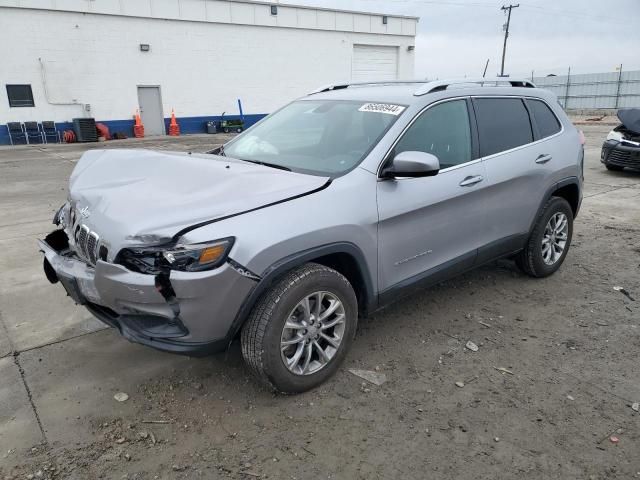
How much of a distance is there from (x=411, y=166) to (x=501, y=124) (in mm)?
1487

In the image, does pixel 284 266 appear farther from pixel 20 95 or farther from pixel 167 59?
pixel 167 59

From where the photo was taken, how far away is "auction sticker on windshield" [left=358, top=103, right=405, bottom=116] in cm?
345

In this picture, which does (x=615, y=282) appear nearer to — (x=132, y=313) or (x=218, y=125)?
(x=132, y=313)

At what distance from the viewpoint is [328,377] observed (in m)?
3.13

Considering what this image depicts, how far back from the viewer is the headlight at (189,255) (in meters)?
2.48

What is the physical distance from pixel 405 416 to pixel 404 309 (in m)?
1.41

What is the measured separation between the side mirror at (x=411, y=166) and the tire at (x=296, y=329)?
2.40 feet

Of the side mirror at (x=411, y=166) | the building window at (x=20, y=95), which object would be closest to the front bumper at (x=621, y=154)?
the side mirror at (x=411, y=166)

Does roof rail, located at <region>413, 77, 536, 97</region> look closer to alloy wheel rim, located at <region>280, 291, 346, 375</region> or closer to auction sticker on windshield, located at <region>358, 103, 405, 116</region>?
auction sticker on windshield, located at <region>358, 103, 405, 116</region>

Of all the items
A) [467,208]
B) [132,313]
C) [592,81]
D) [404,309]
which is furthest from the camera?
[592,81]

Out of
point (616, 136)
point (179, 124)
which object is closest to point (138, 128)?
point (179, 124)

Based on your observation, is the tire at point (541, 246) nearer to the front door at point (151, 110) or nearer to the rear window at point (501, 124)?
the rear window at point (501, 124)

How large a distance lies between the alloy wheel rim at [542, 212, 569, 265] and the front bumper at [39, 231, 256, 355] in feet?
10.5

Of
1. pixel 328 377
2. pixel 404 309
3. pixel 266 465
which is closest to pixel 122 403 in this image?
pixel 266 465
